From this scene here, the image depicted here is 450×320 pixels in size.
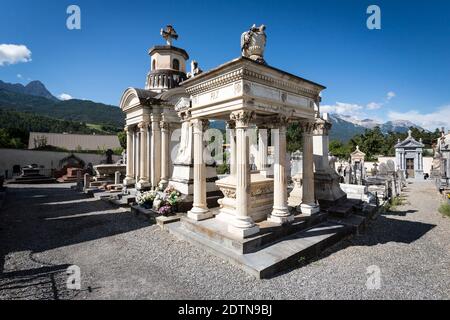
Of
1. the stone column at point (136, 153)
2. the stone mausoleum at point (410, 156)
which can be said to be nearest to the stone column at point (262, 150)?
the stone column at point (136, 153)

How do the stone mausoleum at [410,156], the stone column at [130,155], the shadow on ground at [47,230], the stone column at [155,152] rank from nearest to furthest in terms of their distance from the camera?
1. the shadow on ground at [47,230]
2. the stone column at [155,152]
3. the stone column at [130,155]
4. the stone mausoleum at [410,156]

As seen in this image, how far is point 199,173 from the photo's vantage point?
7629mm

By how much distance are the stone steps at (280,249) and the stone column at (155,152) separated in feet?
21.6

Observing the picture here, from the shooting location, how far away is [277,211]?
7109 mm

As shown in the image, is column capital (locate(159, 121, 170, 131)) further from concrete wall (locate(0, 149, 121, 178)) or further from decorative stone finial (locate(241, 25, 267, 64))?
concrete wall (locate(0, 149, 121, 178))

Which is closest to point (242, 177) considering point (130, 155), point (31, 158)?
point (130, 155)

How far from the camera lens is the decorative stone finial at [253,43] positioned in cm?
704

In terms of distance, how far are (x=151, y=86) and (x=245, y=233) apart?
45.0 feet

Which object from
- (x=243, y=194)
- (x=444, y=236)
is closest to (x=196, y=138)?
(x=243, y=194)

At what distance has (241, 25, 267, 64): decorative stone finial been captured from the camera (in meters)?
7.04

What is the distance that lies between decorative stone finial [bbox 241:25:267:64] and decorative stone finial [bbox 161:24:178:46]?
10.9 m

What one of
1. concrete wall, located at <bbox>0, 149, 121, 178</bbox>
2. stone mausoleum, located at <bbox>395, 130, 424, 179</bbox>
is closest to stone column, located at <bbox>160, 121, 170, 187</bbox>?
concrete wall, located at <bbox>0, 149, 121, 178</bbox>

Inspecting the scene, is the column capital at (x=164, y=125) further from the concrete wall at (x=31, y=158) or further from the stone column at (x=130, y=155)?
the concrete wall at (x=31, y=158)
